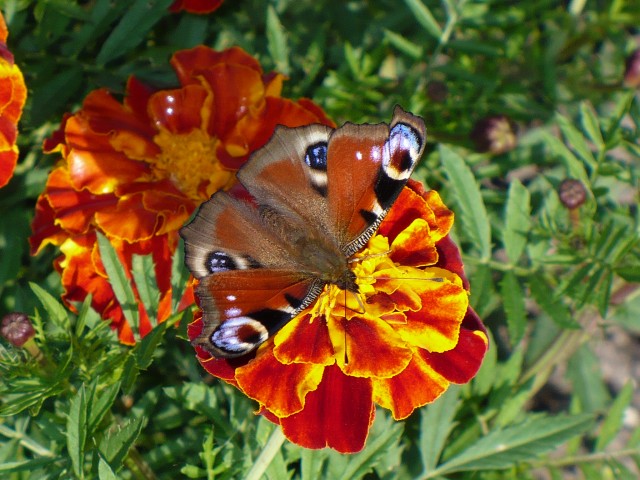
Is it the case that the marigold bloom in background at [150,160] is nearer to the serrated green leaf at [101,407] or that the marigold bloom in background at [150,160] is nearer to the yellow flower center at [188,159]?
the yellow flower center at [188,159]

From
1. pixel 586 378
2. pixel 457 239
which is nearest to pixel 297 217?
pixel 457 239

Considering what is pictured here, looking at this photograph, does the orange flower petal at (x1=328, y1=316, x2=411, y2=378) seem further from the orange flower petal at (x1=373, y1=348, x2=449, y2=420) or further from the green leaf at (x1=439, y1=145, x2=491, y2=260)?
the green leaf at (x1=439, y1=145, x2=491, y2=260)

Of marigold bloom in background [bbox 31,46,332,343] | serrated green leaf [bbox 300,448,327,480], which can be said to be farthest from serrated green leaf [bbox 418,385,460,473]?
marigold bloom in background [bbox 31,46,332,343]

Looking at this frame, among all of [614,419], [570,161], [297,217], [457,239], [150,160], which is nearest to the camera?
[297,217]

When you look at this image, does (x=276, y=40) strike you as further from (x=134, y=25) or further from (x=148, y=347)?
(x=148, y=347)

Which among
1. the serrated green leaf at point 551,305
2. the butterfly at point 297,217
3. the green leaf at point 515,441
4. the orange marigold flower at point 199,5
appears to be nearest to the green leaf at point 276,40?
the orange marigold flower at point 199,5

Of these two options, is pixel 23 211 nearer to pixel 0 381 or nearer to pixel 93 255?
pixel 93 255
